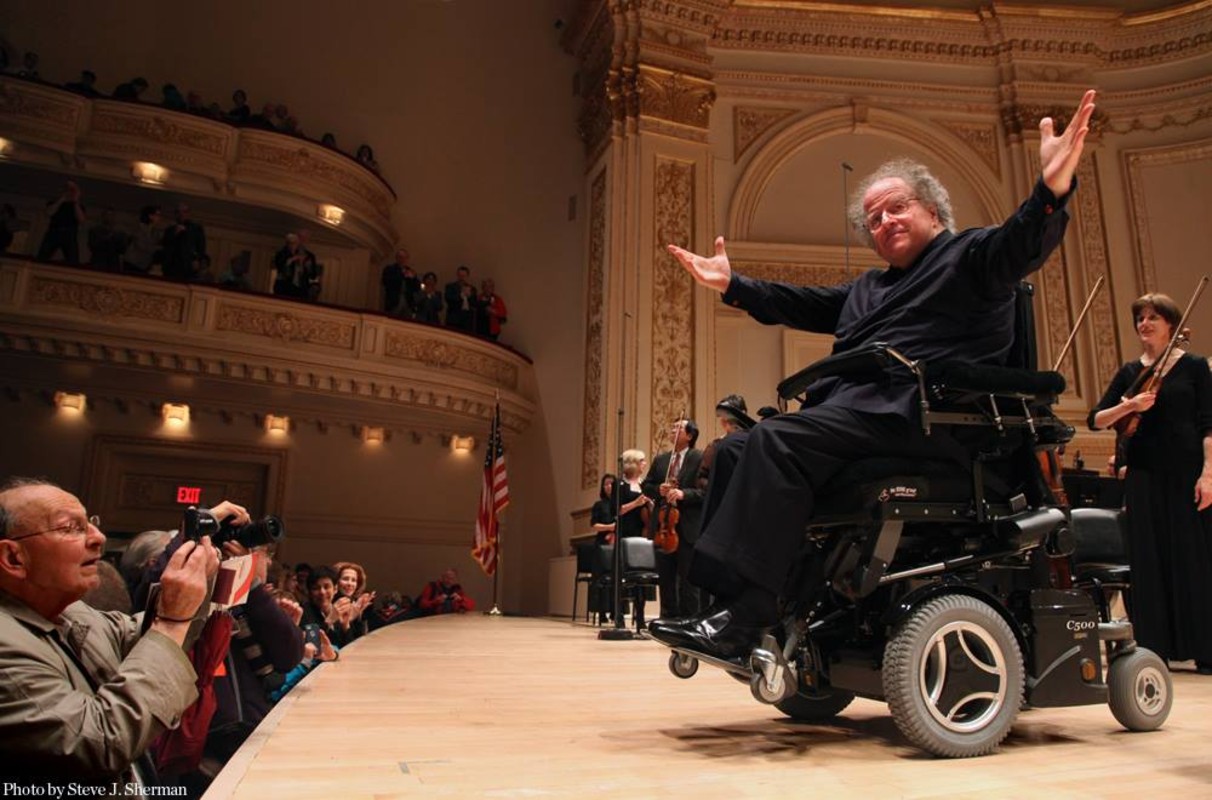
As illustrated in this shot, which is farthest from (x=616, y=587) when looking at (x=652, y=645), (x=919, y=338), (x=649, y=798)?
(x=649, y=798)

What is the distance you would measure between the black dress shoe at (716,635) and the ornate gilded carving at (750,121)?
971cm

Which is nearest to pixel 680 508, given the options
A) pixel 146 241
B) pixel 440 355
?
pixel 440 355

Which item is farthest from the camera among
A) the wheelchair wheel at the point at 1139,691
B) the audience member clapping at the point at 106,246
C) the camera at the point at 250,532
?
the audience member clapping at the point at 106,246

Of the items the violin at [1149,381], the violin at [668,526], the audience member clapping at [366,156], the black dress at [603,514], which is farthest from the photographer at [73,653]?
the audience member clapping at [366,156]

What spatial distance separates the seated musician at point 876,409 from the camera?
6.05 feet

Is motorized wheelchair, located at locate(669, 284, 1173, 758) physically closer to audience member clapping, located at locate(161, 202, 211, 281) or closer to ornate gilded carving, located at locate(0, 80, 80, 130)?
audience member clapping, located at locate(161, 202, 211, 281)

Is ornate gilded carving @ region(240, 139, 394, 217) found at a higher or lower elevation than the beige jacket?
higher

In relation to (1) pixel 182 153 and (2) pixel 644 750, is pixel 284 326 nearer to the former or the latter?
(1) pixel 182 153

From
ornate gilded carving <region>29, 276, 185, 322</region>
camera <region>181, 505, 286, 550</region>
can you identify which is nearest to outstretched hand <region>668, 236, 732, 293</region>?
camera <region>181, 505, 286, 550</region>

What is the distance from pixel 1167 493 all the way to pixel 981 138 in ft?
28.5

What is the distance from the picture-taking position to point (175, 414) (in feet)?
34.7

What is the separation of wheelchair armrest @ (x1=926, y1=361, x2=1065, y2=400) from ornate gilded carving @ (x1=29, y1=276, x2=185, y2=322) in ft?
30.8

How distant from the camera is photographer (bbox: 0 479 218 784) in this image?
118 centimetres

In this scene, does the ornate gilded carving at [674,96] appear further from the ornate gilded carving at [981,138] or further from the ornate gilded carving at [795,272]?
the ornate gilded carving at [981,138]
